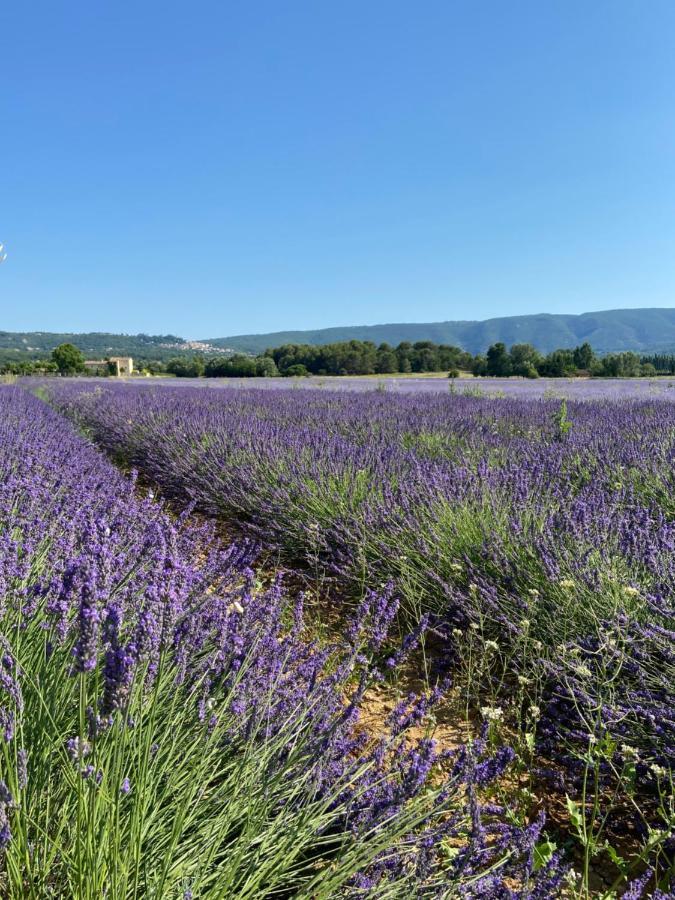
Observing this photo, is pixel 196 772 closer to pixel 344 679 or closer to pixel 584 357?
pixel 344 679

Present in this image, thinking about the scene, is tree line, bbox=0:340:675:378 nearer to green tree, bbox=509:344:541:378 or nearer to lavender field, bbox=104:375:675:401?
green tree, bbox=509:344:541:378

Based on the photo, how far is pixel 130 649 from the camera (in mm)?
762

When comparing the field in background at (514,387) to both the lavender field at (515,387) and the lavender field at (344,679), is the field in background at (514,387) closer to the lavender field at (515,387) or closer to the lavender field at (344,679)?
the lavender field at (515,387)

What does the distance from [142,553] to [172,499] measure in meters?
3.11

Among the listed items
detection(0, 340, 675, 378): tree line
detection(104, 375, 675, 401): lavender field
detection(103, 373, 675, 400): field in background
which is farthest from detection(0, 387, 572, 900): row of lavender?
detection(0, 340, 675, 378): tree line

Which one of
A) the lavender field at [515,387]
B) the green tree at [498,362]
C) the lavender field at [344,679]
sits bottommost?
the lavender field at [344,679]

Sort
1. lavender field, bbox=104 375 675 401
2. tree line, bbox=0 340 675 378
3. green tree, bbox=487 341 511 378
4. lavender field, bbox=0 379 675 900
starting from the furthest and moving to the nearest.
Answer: tree line, bbox=0 340 675 378 → green tree, bbox=487 341 511 378 → lavender field, bbox=104 375 675 401 → lavender field, bbox=0 379 675 900

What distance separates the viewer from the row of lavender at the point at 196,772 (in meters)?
0.82

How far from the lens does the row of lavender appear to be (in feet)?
2.70

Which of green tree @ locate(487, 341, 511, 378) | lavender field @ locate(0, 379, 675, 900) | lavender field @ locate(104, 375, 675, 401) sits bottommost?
lavender field @ locate(0, 379, 675, 900)

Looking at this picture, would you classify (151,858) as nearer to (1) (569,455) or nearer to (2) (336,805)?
(2) (336,805)

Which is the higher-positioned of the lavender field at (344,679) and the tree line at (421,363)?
the tree line at (421,363)

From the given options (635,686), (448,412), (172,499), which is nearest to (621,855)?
(635,686)

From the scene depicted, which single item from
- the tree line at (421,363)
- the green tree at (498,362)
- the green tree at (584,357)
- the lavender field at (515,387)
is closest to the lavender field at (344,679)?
the lavender field at (515,387)
